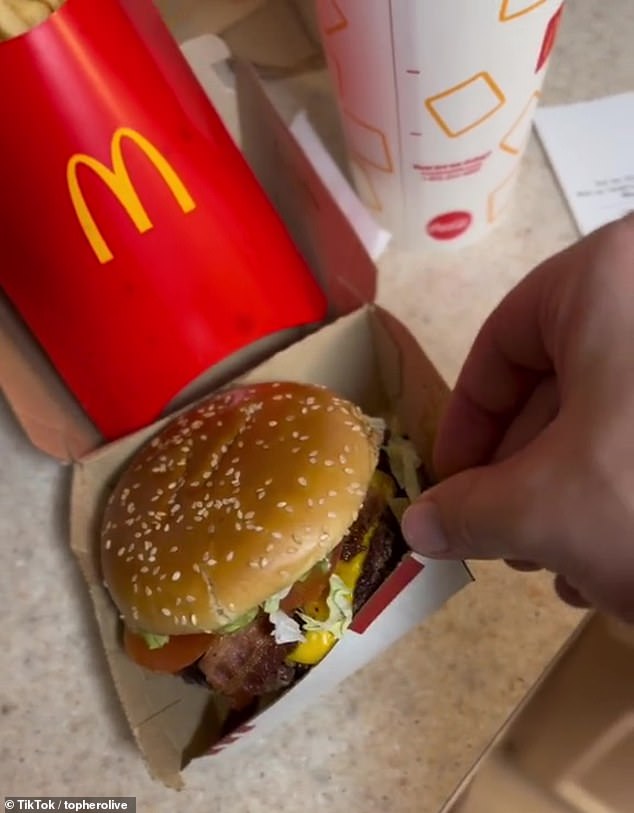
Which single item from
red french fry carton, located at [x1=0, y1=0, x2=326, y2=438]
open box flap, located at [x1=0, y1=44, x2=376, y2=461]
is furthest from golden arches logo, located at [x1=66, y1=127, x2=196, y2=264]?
open box flap, located at [x1=0, y1=44, x2=376, y2=461]

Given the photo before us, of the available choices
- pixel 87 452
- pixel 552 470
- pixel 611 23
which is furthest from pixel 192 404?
pixel 611 23

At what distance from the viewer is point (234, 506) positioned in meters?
0.66

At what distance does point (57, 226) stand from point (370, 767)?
437 millimetres

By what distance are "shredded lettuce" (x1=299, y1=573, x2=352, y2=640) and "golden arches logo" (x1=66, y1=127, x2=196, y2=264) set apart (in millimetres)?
281

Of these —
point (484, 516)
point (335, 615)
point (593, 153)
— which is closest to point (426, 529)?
point (484, 516)

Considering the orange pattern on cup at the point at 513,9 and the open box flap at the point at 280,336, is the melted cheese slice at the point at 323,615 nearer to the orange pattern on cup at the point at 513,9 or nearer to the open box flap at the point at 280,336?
the open box flap at the point at 280,336

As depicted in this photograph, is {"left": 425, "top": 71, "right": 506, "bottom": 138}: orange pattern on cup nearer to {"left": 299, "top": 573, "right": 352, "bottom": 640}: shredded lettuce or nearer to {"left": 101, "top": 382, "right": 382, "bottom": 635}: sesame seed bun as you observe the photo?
{"left": 101, "top": 382, "right": 382, "bottom": 635}: sesame seed bun

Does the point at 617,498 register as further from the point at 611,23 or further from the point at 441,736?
the point at 611,23

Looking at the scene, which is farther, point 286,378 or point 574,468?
point 286,378

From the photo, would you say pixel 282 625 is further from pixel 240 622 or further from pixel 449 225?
pixel 449 225

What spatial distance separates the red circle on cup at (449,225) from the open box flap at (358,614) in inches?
5.2

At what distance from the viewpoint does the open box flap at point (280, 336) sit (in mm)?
753

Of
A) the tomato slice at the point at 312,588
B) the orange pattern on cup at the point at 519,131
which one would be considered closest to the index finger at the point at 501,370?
the tomato slice at the point at 312,588

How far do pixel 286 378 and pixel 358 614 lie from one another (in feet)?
0.65
